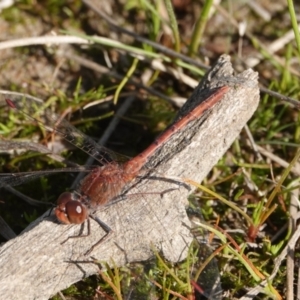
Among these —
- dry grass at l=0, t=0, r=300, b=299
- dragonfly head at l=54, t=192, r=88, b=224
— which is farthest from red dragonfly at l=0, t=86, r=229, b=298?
dry grass at l=0, t=0, r=300, b=299

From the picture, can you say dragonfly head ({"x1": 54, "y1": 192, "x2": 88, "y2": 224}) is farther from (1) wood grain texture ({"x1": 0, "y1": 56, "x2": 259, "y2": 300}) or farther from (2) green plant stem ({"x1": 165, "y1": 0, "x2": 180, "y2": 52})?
(2) green plant stem ({"x1": 165, "y1": 0, "x2": 180, "y2": 52})

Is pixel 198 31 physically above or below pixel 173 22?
below

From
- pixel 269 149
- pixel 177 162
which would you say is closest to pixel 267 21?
pixel 269 149

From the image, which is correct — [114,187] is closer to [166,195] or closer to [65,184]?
[166,195]

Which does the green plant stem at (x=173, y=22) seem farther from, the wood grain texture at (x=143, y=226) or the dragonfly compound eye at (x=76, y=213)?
the dragonfly compound eye at (x=76, y=213)

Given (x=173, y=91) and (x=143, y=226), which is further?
(x=173, y=91)

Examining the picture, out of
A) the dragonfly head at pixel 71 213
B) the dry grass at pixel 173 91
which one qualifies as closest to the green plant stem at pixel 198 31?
the dry grass at pixel 173 91

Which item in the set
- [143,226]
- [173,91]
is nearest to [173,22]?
[173,91]

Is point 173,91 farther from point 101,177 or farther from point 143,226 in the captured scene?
point 143,226
